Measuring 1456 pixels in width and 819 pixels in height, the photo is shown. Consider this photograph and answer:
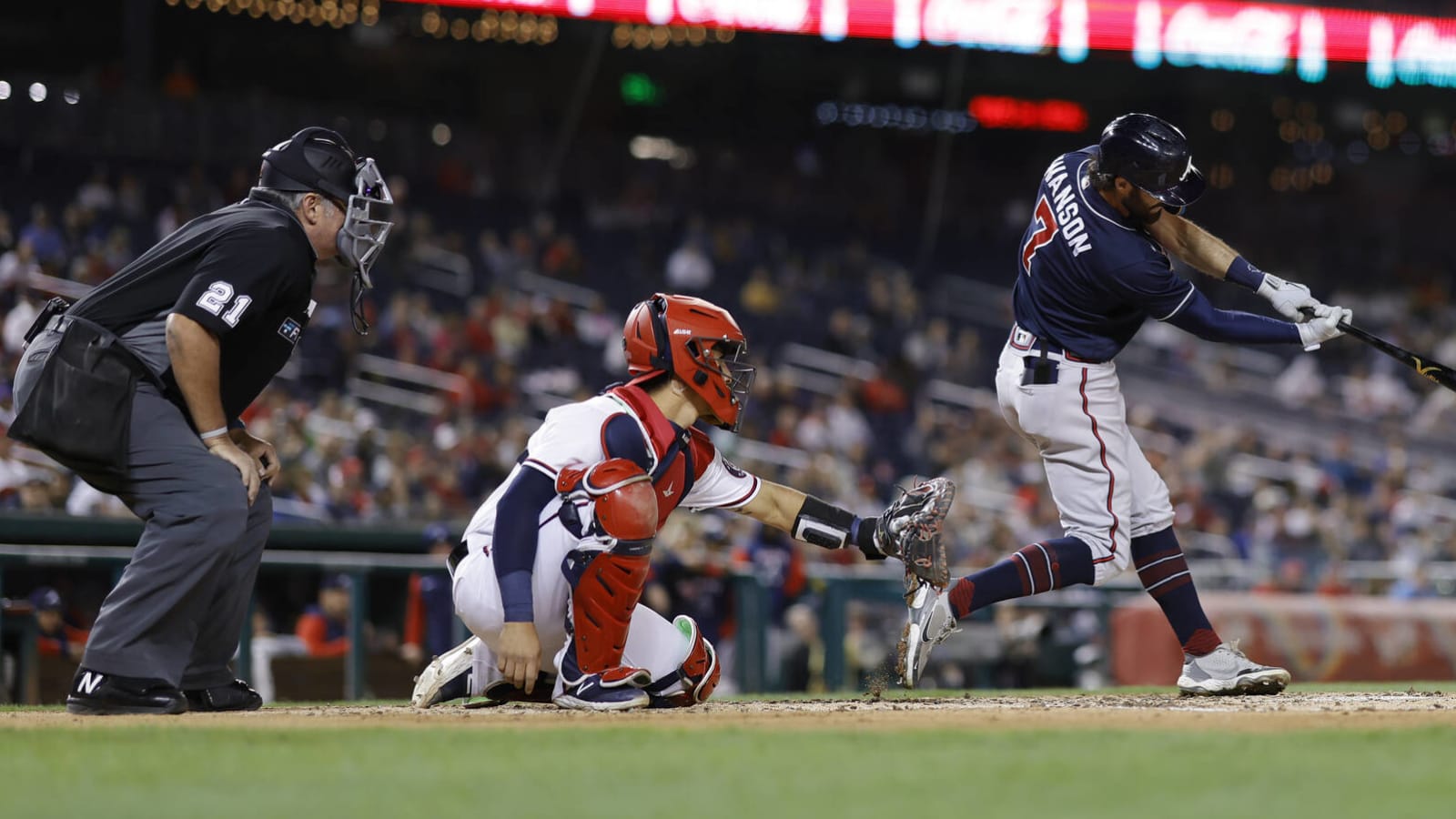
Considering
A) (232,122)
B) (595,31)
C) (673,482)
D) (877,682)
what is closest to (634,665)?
(673,482)

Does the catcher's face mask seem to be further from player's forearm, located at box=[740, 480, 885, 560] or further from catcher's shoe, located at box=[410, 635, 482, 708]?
player's forearm, located at box=[740, 480, 885, 560]

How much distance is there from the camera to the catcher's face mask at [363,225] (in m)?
4.61

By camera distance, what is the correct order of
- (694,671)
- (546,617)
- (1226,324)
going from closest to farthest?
(546,617) < (694,671) < (1226,324)

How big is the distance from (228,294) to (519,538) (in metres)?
0.94

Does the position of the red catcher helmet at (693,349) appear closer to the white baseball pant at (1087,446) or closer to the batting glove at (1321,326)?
the white baseball pant at (1087,446)

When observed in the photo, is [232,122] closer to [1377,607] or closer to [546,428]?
[1377,607]

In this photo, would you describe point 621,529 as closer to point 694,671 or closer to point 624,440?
point 624,440

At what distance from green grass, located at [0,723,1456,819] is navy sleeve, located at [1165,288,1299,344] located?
4.94 ft

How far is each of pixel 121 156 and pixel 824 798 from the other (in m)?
13.7

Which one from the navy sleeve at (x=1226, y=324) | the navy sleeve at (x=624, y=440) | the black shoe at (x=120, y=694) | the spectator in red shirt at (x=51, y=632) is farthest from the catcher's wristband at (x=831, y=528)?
the spectator in red shirt at (x=51, y=632)

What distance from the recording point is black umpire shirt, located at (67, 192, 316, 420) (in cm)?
424

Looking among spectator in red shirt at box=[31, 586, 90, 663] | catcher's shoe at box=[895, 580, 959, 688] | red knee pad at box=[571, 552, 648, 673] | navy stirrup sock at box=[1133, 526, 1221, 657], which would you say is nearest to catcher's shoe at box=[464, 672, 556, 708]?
red knee pad at box=[571, 552, 648, 673]

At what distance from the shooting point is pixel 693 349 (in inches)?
178

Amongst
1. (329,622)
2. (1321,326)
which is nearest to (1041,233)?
(1321,326)
